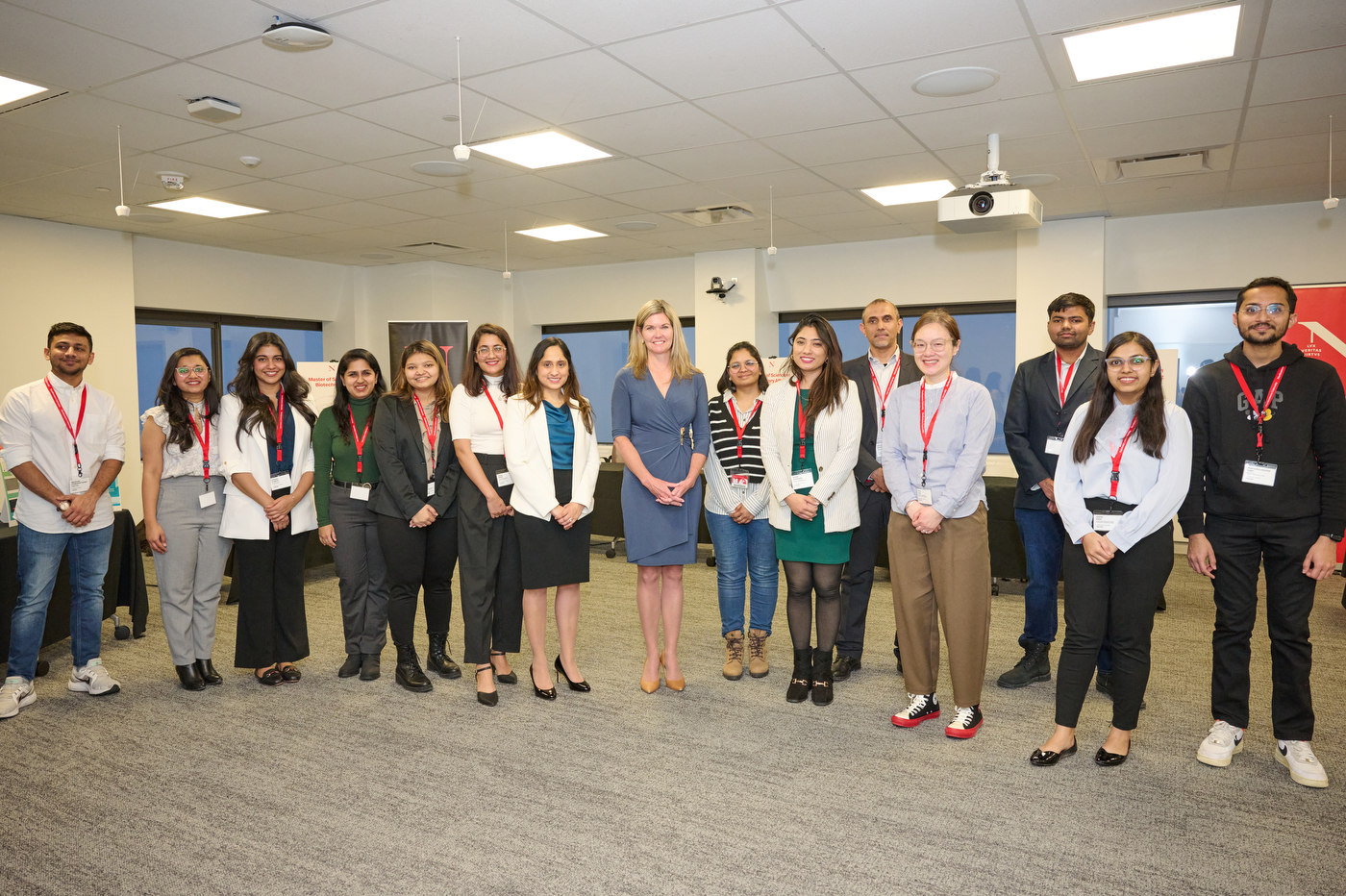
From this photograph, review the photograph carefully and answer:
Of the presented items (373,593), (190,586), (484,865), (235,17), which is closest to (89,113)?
(235,17)

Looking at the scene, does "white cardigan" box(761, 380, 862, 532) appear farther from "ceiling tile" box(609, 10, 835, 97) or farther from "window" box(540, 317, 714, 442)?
"window" box(540, 317, 714, 442)

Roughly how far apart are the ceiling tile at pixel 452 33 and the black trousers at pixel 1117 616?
2.82m

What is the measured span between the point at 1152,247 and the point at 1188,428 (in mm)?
5707

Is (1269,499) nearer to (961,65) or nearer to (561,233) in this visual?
(961,65)

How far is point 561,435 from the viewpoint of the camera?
11.9ft

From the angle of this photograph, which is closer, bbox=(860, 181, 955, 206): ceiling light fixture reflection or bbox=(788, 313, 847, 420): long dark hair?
bbox=(788, 313, 847, 420): long dark hair

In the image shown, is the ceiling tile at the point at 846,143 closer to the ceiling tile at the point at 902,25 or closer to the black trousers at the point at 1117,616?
the ceiling tile at the point at 902,25

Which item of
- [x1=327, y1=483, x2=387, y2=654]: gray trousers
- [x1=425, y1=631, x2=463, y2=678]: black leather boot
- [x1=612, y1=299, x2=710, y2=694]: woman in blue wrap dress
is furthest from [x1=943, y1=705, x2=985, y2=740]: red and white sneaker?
[x1=327, y1=483, x2=387, y2=654]: gray trousers

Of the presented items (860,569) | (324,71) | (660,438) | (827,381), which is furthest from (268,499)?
(860,569)

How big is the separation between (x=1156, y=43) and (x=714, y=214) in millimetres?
3910

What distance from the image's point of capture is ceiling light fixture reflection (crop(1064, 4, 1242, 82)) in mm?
3457

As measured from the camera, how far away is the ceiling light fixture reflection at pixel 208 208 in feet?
21.3

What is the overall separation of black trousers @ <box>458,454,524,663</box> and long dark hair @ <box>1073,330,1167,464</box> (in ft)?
7.36

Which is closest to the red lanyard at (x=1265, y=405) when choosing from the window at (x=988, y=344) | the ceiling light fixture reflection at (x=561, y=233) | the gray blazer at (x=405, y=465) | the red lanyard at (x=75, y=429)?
the gray blazer at (x=405, y=465)
